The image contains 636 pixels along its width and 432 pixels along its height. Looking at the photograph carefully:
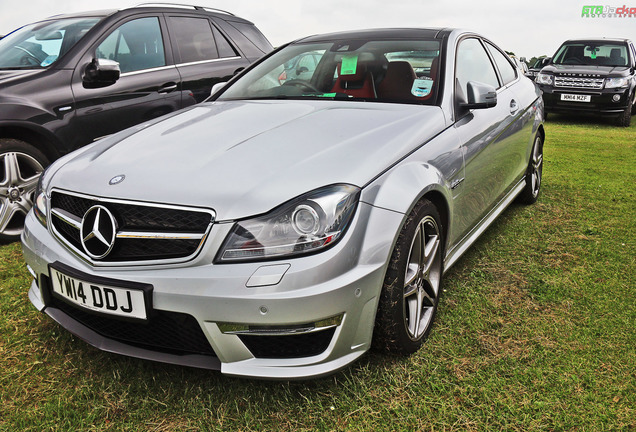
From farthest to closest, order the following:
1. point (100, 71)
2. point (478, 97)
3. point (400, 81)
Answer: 1. point (100, 71)
2. point (400, 81)
3. point (478, 97)

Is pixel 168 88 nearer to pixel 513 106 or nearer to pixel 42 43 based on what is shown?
pixel 42 43

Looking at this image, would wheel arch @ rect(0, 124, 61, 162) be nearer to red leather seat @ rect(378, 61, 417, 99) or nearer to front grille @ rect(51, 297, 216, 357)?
front grille @ rect(51, 297, 216, 357)

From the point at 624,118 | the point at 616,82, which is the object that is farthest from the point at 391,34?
the point at 624,118

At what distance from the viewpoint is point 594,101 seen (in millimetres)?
10773

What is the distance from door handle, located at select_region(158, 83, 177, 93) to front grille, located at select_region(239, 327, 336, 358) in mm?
3122

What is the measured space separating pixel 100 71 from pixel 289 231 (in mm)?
2749

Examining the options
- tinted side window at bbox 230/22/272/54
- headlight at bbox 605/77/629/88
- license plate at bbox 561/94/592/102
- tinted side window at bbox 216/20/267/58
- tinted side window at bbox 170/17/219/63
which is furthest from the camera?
license plate at bbox 561/94/592/102

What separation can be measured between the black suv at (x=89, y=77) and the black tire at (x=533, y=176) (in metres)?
2.78

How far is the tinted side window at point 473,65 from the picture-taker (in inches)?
122

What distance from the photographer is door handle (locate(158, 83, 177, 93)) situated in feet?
14.7

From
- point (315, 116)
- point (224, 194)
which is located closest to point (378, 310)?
point (224, 194)

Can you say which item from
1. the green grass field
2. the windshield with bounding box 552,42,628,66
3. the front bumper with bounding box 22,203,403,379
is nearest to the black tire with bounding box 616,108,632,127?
the windshield with bounding box 552,42,628,66

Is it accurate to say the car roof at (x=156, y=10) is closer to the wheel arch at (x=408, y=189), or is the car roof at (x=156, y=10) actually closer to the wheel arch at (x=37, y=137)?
the wheel arch at (x=37, y=137)

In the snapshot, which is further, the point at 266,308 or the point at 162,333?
the point at 162,333
